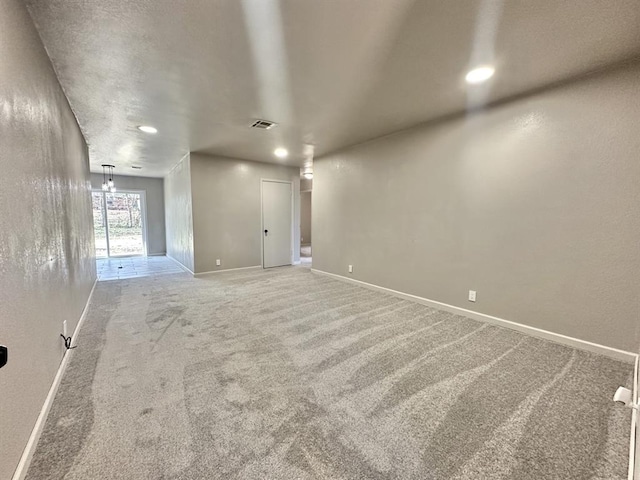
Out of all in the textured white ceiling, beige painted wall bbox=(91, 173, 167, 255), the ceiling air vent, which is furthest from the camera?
beige painted wall bbox=(91, 173, 167, 255)

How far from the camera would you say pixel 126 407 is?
1.72m

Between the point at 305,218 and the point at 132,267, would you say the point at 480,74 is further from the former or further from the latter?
the point at 305,218

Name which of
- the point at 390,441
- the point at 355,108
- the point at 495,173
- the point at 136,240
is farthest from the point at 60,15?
the point at 136,240

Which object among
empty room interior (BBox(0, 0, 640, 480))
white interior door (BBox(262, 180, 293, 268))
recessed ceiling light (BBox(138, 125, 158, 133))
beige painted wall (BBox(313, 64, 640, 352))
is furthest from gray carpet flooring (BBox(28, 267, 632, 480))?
white interior door (BBox(262, 180, 293, 268))

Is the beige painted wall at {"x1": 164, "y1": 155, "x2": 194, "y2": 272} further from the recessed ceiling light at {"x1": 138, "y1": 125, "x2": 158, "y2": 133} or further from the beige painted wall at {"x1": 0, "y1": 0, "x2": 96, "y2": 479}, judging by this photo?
the beige painted wall at {"x1": 0, "y1": 0, "x2": 96, "y2": 479}

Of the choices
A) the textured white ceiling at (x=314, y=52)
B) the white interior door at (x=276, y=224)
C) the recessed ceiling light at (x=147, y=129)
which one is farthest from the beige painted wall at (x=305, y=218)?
the textured white ceiling at (x=314, y=52)

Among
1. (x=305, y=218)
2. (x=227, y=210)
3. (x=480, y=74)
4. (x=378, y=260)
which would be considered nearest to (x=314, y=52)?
(x=480, y=74)

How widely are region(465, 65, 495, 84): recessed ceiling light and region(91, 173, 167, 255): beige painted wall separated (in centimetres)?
904

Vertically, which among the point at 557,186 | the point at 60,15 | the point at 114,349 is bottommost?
the point at 114,349

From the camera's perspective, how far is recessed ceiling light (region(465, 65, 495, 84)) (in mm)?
2285

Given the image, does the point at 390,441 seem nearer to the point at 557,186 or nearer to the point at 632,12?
the point at 557,186

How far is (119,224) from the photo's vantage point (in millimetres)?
8102

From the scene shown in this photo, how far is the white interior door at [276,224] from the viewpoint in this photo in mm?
6348

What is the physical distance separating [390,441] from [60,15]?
3.27 metres
